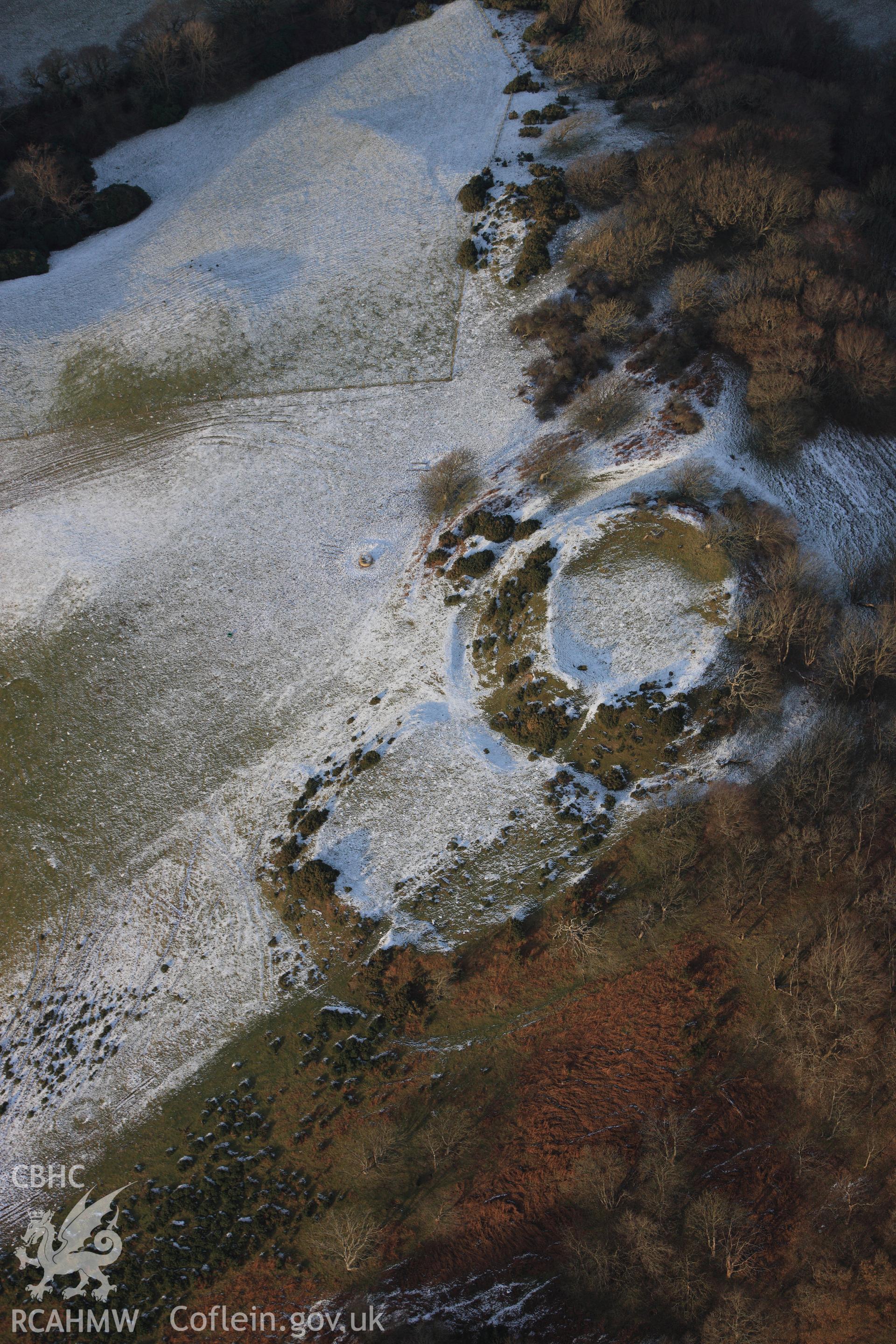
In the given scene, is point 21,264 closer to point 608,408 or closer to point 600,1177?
point 608,408

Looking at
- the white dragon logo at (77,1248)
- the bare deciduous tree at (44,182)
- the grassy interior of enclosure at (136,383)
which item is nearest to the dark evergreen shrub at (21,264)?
the bare deciduous tree at (44,182)

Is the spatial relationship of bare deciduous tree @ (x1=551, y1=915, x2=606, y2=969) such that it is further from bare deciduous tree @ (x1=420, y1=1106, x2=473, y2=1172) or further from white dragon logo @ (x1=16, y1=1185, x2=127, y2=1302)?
white dragon logo @ (x1=16, y1=1185, x2=127, y2=1302)

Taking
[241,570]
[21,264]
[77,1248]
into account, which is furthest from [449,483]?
[77,1248]

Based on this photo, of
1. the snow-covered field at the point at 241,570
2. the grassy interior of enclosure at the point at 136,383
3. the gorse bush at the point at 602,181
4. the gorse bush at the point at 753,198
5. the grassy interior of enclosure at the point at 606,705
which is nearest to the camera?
the snow-covered field at the point at 241,570

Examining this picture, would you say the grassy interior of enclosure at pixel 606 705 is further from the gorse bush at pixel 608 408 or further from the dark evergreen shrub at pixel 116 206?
the dark evergreen shrub at pixel 116 206

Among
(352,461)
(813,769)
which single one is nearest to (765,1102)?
(813,769)

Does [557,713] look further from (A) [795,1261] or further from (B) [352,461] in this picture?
(A) [795,1261]
